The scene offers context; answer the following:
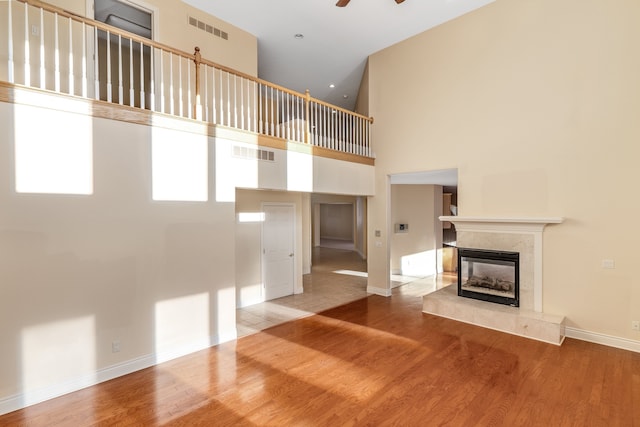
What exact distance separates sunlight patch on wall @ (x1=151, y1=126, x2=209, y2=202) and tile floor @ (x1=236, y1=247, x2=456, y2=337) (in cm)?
238

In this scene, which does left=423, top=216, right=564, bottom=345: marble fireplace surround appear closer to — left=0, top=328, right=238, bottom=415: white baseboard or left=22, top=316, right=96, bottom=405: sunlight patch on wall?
left=0, top=328, right=238, bottom=415: white baseboard

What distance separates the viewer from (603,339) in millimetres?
4453

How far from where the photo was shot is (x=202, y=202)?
4426mm

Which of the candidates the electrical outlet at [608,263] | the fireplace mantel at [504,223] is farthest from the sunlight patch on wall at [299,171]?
the electrical outlet at [608,263]

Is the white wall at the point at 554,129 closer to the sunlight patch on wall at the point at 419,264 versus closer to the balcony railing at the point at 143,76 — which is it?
the balcony railing at the point at 143,76

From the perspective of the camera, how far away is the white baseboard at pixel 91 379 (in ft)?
10.0

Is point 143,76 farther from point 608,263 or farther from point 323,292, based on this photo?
point 608,263

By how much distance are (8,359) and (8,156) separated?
6.52 ft

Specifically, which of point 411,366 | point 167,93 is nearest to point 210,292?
point 411,366

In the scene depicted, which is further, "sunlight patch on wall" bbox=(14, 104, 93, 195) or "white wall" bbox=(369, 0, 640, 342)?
"white wall" bbox=(369, 0, 640, 342)

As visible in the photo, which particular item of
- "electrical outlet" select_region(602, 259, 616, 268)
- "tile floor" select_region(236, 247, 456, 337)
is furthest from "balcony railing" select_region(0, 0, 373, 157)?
"electrical outlet" select_region(602, 259, 616, 268)

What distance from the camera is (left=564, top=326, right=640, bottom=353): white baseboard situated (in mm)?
4255

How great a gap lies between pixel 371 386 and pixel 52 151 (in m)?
4.26

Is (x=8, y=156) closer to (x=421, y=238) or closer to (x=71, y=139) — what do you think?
(x=71, y=139)
